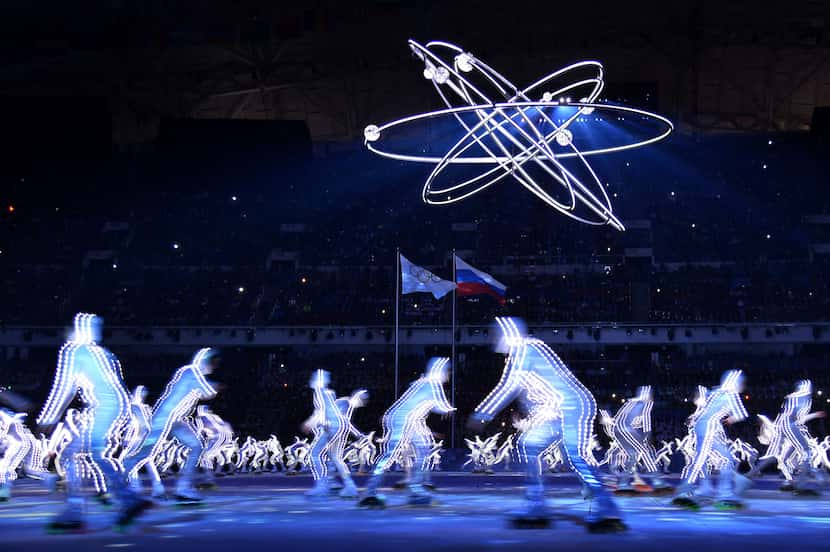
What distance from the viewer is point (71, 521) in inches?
428

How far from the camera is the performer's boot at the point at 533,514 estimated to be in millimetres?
11039

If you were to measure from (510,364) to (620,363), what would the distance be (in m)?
35.0

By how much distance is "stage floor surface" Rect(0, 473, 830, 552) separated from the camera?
9289 millimetres

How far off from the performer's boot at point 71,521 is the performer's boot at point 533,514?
4.74 m

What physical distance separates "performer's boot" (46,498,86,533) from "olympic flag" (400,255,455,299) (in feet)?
85.3

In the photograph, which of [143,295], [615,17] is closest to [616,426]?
[615,17]

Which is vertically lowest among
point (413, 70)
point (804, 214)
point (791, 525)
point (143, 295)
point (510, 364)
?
point (791, 525)

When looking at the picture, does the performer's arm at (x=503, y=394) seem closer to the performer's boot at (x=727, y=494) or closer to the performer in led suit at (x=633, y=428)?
the performer's boot at (x=727, y=494)

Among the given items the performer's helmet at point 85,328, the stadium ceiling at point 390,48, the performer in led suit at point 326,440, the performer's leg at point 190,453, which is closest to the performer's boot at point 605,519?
the performer's helmet at point 85,328

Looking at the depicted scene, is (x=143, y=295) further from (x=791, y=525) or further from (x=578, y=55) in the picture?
(x=791, y=525)

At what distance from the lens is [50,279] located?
160 ft

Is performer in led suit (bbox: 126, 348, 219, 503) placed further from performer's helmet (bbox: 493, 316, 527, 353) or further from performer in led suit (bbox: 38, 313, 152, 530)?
performer's helmet (bbox: 493, 316, 527, 353)

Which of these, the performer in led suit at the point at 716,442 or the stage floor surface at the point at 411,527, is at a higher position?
the performer in led suit at the point at 716,442

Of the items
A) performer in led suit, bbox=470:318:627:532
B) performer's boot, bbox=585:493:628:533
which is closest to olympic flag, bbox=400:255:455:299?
performer in led suit, bbox=470:318:627:532
